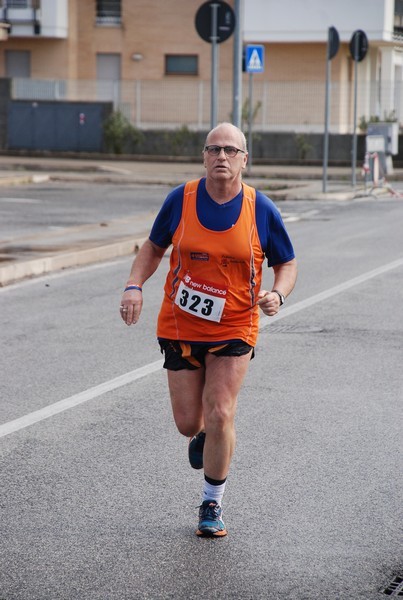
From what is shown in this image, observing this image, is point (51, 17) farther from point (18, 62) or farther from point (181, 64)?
point (181, 64)

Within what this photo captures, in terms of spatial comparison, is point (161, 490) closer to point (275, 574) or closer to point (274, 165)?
point (275, 574)

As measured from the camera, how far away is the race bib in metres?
5.08

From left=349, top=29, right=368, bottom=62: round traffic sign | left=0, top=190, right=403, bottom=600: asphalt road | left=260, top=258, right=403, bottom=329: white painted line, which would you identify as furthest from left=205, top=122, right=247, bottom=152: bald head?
left=349, top=29, right=368, bottom=62: round traffic sign

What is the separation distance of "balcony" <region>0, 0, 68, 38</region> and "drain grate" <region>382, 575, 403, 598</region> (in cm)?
4335

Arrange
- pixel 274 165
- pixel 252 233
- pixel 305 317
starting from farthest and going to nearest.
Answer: pixel 274 165
pixel 305 317
pixel 252 233

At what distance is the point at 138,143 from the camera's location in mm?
39594

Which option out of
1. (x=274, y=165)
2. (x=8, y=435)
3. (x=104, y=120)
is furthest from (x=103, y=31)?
(x=8, y=435)

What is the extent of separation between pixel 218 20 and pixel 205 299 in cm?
1656

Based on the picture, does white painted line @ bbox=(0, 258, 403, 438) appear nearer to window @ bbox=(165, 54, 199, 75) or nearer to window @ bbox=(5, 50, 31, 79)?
window @ bbox=(165, 54, 199, 75)

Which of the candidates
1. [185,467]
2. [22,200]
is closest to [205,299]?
[185,467]

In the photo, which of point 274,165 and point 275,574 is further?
point 274,165

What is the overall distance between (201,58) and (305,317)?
122 feet

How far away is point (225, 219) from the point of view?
5.11 meters

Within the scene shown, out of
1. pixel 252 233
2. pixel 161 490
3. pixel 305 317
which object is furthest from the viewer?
pixel 305 317
